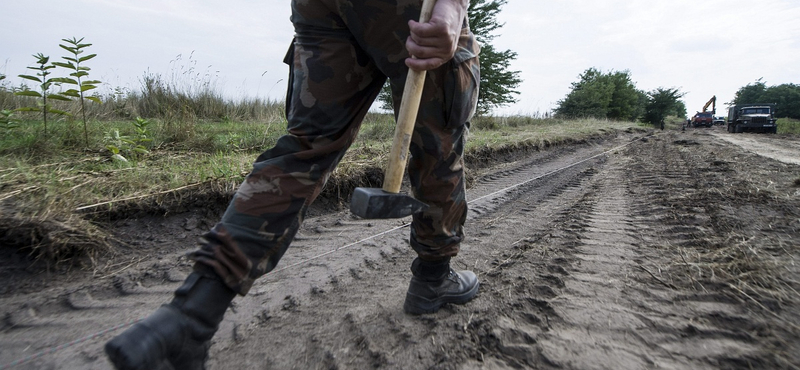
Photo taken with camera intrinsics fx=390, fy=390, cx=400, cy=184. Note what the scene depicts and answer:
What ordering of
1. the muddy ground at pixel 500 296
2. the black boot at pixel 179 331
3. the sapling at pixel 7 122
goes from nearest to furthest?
the black boot at pixel 179 331, the muddy ground at pixel 500 296, the sapling at pixel 7 122

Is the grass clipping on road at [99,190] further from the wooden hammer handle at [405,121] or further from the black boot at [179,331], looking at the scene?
the wooden hammer handle at [405,121]

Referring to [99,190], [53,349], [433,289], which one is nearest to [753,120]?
[433,289]

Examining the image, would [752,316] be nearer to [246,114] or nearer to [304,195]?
[304,195]

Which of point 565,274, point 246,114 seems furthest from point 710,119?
point 565,274

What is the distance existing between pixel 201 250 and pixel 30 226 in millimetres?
1611

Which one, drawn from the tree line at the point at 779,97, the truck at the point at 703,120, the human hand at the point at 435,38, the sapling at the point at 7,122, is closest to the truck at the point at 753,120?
the truck at the point at 703,120

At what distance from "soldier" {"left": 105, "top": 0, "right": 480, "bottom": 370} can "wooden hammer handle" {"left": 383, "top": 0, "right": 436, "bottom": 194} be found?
0.04 metres

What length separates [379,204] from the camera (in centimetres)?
118

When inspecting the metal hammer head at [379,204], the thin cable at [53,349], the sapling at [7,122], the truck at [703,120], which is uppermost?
the truck at [703,120]

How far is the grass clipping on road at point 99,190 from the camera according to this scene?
197 cm

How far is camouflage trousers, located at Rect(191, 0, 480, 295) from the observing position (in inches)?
43.5

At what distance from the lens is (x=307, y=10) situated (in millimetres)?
1260

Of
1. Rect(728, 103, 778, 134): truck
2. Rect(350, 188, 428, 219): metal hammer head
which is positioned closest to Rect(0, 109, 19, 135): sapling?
Rect(350, 188, 428, 219): metal hammer head

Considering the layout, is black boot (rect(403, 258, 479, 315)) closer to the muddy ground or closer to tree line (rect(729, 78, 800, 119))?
the muddy ground
